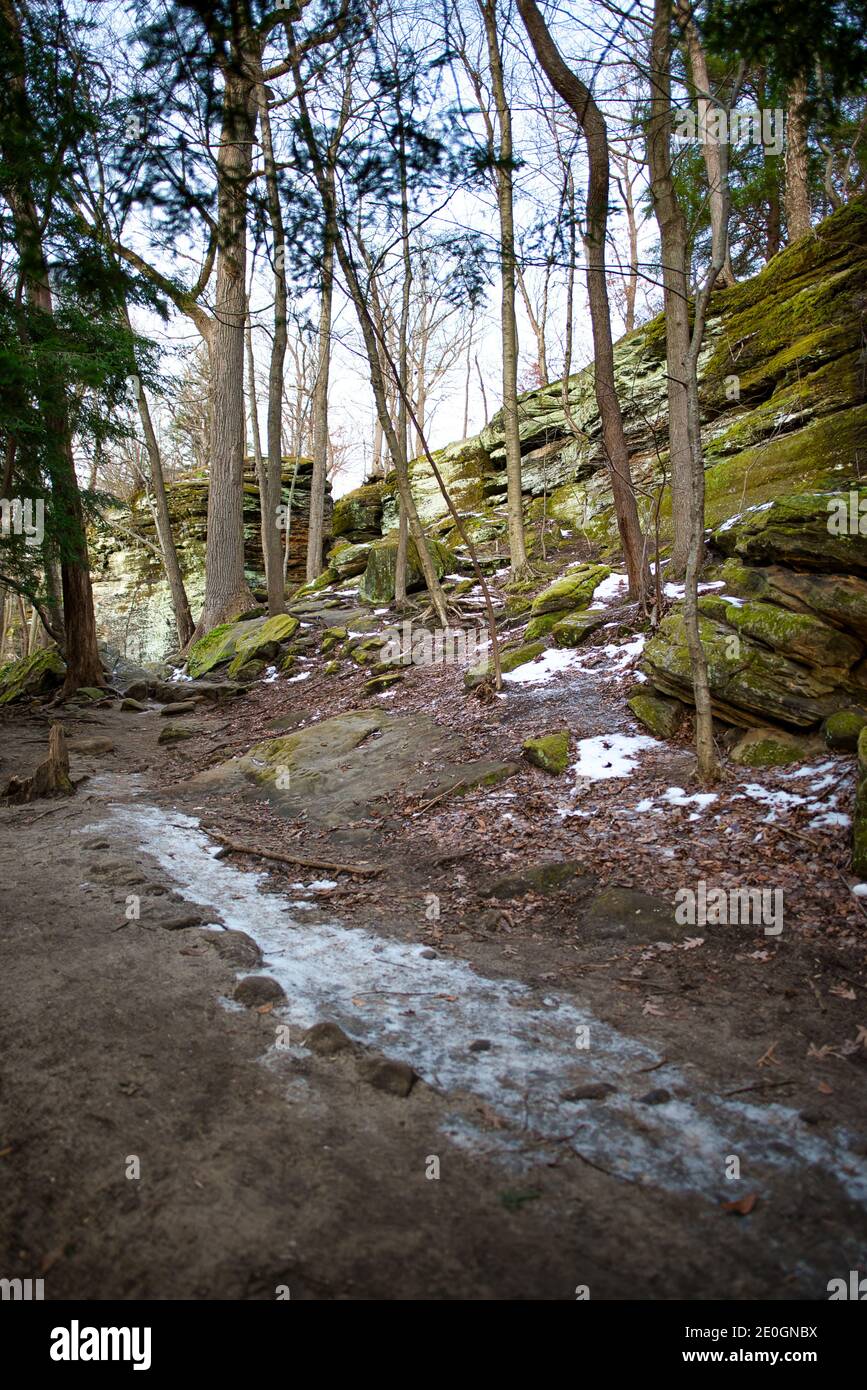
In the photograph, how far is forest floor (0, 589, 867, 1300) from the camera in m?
2.03

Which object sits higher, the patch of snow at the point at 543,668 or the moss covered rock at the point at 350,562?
the moss covered rock at the point at 350,562

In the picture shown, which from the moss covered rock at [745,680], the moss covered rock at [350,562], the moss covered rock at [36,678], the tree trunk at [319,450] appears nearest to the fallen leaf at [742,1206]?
the moss covered rock at [745,680]

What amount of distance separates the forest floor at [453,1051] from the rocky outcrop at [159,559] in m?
16.1

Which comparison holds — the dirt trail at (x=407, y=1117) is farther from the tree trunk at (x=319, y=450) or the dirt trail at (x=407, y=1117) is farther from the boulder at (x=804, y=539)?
the tree trunk at (x=319, y=450)

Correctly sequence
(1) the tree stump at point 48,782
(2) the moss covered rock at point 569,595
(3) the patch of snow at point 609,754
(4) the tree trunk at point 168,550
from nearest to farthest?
(3) the patch of snow at point 609,754
(1) the tree stump at point 48,782
(2) the moss covered rock at point 569,595
(4) the tree trunk at point 168,550

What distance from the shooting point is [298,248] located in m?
6.21

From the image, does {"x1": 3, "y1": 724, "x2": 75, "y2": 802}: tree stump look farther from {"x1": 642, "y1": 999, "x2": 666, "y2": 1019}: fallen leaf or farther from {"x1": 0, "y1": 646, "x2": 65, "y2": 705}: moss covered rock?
{"x1": 642, "y1": 999, "x2": 666, "y2": 1019}: fallen leaf

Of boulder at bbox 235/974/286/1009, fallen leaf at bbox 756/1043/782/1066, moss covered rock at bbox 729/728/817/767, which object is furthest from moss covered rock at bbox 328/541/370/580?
fallen leaf at bbox 756/1043/782/1066

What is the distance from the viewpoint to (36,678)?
13266 millimetres

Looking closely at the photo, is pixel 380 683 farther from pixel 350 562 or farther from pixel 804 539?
pixel 350 562

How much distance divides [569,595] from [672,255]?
15.0ft

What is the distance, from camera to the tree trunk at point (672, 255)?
18.7 feet

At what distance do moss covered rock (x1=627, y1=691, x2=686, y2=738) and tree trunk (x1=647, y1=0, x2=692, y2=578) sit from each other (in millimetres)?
1565
